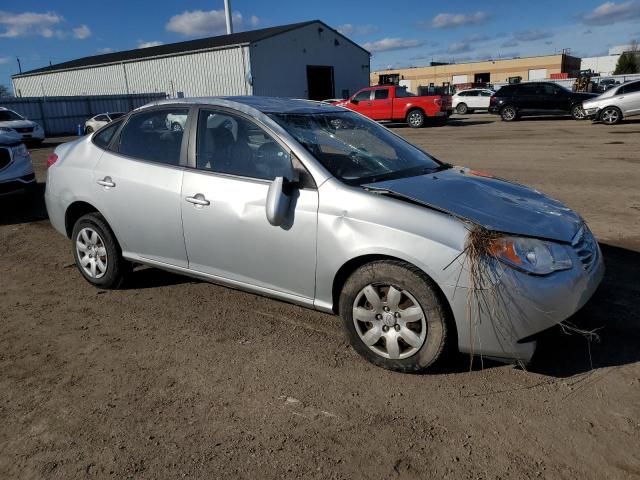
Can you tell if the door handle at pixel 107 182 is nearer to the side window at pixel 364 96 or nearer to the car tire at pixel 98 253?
the car tire at pixel 98 253

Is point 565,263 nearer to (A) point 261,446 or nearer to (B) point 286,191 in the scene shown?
(B) point 286,191

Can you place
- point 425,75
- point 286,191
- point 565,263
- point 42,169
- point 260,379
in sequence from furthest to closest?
point 425,75, point 42,169, point 286,191, point 260,379, point 565,263

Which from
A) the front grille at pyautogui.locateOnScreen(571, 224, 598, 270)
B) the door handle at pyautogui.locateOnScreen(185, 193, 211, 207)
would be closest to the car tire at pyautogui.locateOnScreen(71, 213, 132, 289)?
the door handle at pyautogui.locateOnScreen(185, 193, 211, 207)

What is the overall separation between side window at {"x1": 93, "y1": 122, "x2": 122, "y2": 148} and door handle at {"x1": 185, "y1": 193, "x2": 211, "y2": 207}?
134 cm

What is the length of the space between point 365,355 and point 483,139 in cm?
1572

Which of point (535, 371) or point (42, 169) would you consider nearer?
point (535, 371)

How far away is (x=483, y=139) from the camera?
1775 centimetres

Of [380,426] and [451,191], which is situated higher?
[451,191]

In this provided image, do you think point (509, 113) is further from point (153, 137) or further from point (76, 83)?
point (76, 83)

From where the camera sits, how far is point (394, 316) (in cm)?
324

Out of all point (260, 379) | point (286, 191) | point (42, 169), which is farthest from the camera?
point (42, 169)

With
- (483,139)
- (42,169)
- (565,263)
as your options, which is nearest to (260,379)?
(565,263)

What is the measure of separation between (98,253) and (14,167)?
4.21m

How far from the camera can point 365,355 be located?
343 cm
